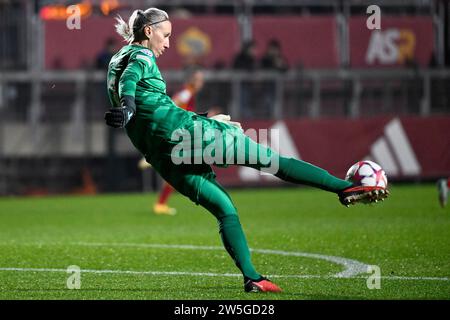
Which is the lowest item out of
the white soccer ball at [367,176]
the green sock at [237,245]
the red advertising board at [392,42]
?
the green sock at [237,245]

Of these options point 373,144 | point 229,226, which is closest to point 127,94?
point 229,226

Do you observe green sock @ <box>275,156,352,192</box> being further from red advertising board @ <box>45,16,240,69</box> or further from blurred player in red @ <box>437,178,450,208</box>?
red advertising board @ <box>45,16,240,69</box>

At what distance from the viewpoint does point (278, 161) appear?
724 centimetres

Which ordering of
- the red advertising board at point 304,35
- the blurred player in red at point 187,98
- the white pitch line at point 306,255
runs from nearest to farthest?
the white pitch line at point 306,255, the blurred player in red at point 187,98, the red advertising board at point 304,35

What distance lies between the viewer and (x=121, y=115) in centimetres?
685

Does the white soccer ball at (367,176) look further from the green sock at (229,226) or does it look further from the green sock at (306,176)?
the green sock at (229,226)

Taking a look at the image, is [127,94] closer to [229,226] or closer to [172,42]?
[229,226]

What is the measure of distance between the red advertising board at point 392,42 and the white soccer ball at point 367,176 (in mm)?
14336

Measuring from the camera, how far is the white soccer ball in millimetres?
7199

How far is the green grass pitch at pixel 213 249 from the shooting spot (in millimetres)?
7559

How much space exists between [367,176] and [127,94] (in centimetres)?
180

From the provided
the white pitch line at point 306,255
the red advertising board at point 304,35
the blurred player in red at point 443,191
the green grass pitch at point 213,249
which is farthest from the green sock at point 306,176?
the red advertising board at point 304,35

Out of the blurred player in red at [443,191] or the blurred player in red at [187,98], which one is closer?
the blurred player in red at [443,191]

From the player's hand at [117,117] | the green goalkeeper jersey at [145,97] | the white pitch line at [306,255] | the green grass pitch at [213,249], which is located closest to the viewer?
the player's hand at [117,117]
